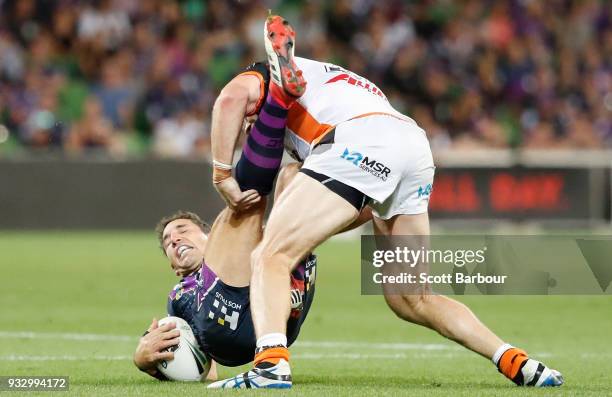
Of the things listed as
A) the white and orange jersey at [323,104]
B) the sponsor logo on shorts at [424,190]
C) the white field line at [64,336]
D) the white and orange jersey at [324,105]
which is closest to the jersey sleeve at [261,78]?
the white and orange jersey at [323,104]

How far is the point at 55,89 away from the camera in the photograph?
62.8ft

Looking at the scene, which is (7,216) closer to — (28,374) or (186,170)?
(186,170)

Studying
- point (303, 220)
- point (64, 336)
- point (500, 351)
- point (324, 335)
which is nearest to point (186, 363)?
point (303, 220)

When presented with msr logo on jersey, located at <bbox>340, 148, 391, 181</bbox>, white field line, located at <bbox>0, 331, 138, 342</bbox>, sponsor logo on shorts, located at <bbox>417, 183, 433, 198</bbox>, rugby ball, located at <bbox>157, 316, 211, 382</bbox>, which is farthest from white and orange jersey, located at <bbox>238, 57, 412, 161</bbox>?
white field line, located at <bbox>0, 331, 138, 342</bbox>

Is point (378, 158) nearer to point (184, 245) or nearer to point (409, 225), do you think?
point (409, 225)

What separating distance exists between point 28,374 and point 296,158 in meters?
1.84

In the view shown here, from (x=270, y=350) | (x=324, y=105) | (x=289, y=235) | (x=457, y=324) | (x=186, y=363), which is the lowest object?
(x=186, y=363)

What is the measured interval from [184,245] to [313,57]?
542 inches

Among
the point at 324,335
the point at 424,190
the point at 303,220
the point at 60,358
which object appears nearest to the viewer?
the point at 303,220

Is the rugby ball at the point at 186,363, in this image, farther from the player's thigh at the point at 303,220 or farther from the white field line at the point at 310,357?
the white field line at the point at 310,357

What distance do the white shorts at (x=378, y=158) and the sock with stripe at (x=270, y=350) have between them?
0.81 m

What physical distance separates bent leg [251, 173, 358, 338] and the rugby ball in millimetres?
829

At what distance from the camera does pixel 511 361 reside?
241 inches

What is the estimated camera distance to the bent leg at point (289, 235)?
18.9ft
